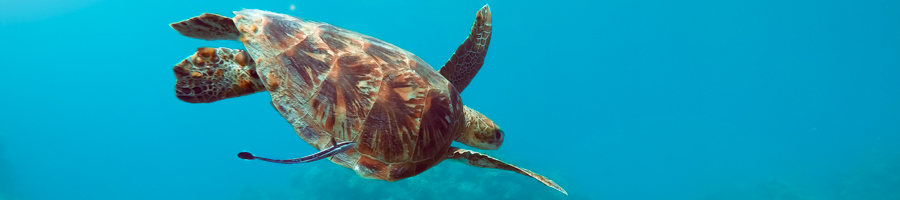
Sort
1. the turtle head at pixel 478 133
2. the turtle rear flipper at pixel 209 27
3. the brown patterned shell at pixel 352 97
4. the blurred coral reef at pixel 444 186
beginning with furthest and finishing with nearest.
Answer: the blurred coral reef at pixel 444 186, the turtle head at pixel 478 133, the turtle rear flipper at pixel 209 27, the brown patterned shell at pixel 352 97

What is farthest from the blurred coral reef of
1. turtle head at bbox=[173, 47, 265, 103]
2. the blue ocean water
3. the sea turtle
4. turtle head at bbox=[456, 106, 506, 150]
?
the blue ocean water

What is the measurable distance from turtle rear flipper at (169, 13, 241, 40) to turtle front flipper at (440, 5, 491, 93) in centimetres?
190

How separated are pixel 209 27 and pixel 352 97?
5.32 feet

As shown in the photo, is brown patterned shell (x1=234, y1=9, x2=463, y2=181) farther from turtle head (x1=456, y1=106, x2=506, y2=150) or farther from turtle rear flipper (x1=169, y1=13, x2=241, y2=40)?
turtle head (x1=456, y1=106, x2=506, y2=150)

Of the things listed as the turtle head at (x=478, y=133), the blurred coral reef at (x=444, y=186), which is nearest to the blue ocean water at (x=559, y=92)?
the blurred coral reef at (x=444, y=186)

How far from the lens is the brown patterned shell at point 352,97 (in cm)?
235

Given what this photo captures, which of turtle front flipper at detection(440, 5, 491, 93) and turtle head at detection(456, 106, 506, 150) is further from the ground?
turtle front flipper at detection(440, 5, 491, 93)

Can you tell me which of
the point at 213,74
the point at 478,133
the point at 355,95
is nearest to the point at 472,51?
the point at 478,133

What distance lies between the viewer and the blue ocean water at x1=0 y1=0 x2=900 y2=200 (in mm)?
35500

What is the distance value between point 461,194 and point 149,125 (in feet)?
163

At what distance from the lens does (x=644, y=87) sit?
159 feet

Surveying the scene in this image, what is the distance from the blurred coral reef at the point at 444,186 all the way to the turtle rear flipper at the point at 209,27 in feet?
34.0

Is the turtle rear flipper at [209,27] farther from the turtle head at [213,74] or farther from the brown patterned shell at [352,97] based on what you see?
the brown patterned shell at [352,97]

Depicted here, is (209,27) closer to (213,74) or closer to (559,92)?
(213,74)
